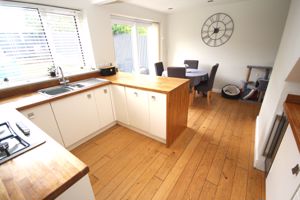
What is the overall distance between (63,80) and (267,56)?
14.7ft

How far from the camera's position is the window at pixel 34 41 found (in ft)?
6.18

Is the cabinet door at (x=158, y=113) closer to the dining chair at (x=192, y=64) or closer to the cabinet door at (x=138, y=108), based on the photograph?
the cabinet door at (x=138, y=108)

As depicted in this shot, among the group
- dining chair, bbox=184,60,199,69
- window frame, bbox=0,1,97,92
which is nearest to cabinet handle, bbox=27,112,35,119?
window frame, bbox=0,1,97,92

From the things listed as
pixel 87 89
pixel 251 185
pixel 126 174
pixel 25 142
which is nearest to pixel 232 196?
pixel 251 185

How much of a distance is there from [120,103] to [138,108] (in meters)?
0.40

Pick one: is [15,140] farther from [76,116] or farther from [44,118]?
[76,116]

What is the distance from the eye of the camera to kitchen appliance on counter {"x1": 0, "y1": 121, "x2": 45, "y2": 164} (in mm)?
823

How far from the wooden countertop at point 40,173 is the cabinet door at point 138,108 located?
1338 mm

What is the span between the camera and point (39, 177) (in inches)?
26.5

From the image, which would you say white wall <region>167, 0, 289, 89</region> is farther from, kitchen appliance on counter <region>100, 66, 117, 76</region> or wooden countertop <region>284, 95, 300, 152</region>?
wooden countertop <region>284, 95, 300, 152</region>

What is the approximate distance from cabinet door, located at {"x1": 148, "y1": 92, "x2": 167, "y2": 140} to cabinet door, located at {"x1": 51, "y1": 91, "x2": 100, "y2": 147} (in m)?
0.92

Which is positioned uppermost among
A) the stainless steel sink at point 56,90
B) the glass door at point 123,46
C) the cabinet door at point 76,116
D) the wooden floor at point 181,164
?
the glass door at point 123,46

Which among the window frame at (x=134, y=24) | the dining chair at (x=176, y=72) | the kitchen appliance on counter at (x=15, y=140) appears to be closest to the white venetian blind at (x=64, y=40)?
the window frame at (x=134, y=24)

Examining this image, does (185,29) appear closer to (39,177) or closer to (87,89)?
(87,89)
